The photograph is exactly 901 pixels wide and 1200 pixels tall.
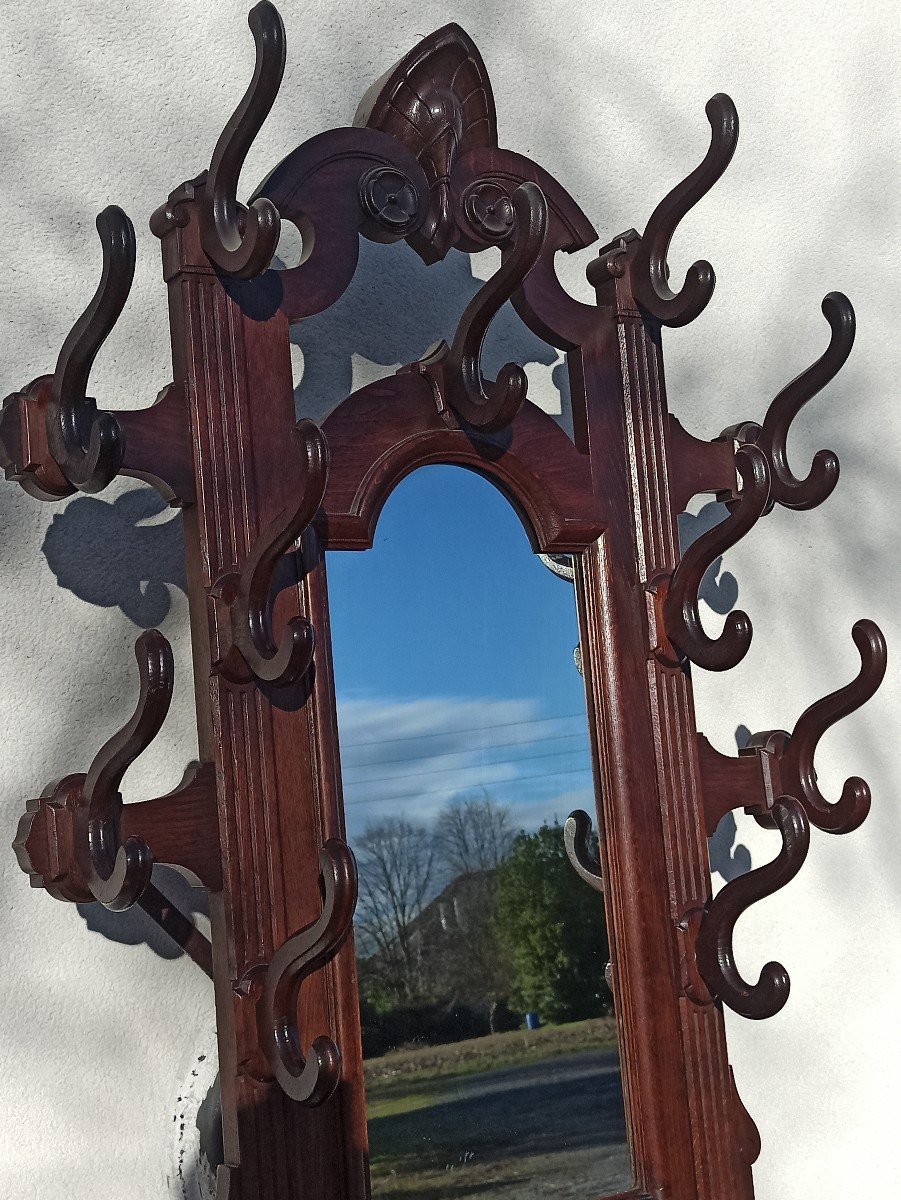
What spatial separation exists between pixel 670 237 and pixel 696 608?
10.9 inches

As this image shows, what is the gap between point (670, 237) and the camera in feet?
3.49

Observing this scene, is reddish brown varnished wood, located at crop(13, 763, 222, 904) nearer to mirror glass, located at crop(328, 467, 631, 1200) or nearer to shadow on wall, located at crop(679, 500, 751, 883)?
mirror glass, located at crop(328, 467, 631, 1200)

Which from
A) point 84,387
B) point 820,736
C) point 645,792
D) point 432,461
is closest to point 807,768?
point 820,736

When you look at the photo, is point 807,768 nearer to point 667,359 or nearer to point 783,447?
point 783,447

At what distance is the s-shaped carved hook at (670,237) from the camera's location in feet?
3.46

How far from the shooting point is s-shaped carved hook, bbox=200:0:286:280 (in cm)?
→ 85

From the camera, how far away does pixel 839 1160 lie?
1308 millimetres

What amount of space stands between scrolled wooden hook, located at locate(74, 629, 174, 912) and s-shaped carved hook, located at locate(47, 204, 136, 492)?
106 millimetres

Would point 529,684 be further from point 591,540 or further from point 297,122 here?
point 297,122

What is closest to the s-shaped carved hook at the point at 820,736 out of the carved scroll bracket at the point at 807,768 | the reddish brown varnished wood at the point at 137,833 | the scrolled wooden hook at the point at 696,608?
the carved scroll bracket at the point at 807,768

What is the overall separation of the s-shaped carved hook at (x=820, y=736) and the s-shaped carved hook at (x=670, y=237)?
283 mm

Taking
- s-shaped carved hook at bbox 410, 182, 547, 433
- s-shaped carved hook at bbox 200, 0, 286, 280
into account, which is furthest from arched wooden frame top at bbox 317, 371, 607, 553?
s-shaped carved hook at bbox 200, 0, 286, 280

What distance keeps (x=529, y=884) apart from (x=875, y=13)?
1003 mm

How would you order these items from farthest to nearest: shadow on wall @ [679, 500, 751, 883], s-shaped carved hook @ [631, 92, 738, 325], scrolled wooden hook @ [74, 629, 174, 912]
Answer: shadow on wall @ [679, 500, 751, 883] → s-shaped carved hook @ [631, 92, 738, 325] → scrolled wooden hook @ [74, 629, 174, 912]
